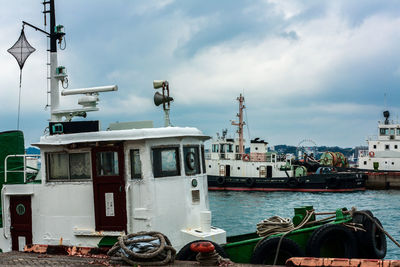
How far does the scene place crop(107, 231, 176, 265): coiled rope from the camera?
7613 mm

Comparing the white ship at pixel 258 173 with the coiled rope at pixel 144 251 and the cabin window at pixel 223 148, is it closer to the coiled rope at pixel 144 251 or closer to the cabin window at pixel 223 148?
the cabin window at pixel 223 148

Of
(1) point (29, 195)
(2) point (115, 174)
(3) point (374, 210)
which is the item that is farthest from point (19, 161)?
(3) point (374, 210)

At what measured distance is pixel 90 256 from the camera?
902 centimetres

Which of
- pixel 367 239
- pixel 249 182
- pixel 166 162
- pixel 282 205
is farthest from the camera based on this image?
pixel 249 182

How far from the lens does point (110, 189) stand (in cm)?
956

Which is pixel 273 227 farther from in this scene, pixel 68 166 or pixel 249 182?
pixel 249 182

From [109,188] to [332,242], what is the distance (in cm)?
530

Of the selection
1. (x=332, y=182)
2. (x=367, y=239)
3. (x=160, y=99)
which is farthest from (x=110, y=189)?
(x=332, y=182)

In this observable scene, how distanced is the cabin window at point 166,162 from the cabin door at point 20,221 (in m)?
3.13

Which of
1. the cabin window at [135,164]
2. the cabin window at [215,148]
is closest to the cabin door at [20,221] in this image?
the cabin window at [135,164]

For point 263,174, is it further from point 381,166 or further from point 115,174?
point 115,174

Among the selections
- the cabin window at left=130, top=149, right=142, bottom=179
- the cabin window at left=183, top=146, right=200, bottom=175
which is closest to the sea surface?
the cabin window at left=183, top=146, right=200, bottom=175

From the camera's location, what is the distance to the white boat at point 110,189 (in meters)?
9.44

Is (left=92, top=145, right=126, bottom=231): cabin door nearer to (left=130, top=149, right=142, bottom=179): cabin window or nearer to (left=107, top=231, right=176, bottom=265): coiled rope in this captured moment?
(left=130, top=149, right=142, bottom=179): cabin window
